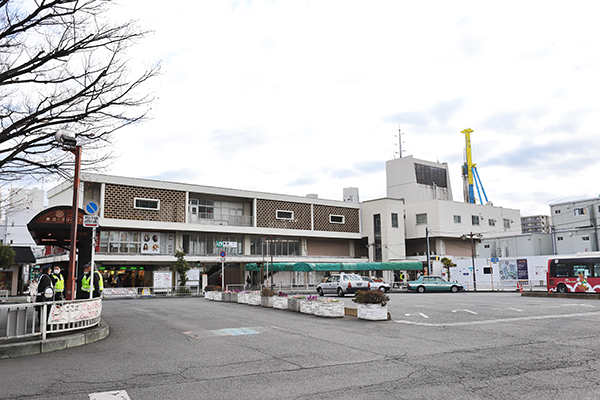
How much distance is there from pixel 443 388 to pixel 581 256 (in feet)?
98.5

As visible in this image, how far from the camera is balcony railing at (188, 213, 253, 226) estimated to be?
48.0 m

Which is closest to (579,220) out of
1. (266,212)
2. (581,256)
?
(581,256)

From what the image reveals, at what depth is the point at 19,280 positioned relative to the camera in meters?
51.0

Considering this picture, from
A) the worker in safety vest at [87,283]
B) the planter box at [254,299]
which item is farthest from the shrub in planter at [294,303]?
the worker in safety vest at [87,283]

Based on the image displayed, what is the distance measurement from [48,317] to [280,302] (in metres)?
11.5

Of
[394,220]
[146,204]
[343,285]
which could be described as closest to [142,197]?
[146,204]

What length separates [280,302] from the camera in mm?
21016

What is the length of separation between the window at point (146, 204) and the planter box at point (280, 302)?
87.0ft

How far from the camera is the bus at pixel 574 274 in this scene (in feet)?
99.3

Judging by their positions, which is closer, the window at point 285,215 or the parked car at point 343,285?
the parked car at point 343,285

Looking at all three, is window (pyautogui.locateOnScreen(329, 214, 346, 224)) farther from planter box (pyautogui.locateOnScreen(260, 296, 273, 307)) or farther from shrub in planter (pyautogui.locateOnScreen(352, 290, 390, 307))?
shrub in planter (pyautogui.locateOnScreen(352, 290, 390, 307))

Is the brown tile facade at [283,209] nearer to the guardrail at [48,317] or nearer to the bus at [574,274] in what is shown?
the bus at [574,274]

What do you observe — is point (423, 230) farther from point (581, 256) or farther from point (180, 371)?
point (180, 371)

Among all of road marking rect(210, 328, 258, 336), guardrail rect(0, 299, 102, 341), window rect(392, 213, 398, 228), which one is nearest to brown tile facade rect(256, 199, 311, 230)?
window rect(392, 213, 398, 228)
